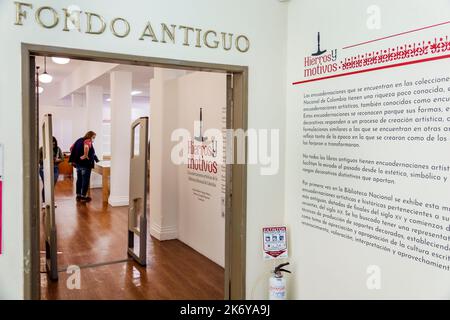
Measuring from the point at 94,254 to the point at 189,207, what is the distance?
1.32 metres

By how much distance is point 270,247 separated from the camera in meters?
3.13

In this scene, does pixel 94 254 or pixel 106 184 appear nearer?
pixel 94 254

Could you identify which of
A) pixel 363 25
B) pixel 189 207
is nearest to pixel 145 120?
pixel 189 207

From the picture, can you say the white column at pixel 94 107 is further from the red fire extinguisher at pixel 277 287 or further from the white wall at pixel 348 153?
the red fire extinguisher at pixel 277 287

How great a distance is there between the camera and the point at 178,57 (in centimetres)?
278

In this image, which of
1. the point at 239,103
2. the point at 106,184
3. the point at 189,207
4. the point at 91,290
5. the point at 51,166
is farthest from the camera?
the point at 106,184

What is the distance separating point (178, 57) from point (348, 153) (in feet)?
4.39

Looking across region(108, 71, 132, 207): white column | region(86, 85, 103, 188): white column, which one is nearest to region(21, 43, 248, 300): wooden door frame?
region(108, 71, 132, 207): white column

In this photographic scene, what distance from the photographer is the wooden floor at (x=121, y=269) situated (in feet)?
12.4

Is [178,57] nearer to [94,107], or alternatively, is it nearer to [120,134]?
[120,134]

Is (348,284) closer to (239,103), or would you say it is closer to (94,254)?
(239,103)

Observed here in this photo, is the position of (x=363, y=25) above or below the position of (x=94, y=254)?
above

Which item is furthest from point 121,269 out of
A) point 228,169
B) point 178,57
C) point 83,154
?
point 83,154
